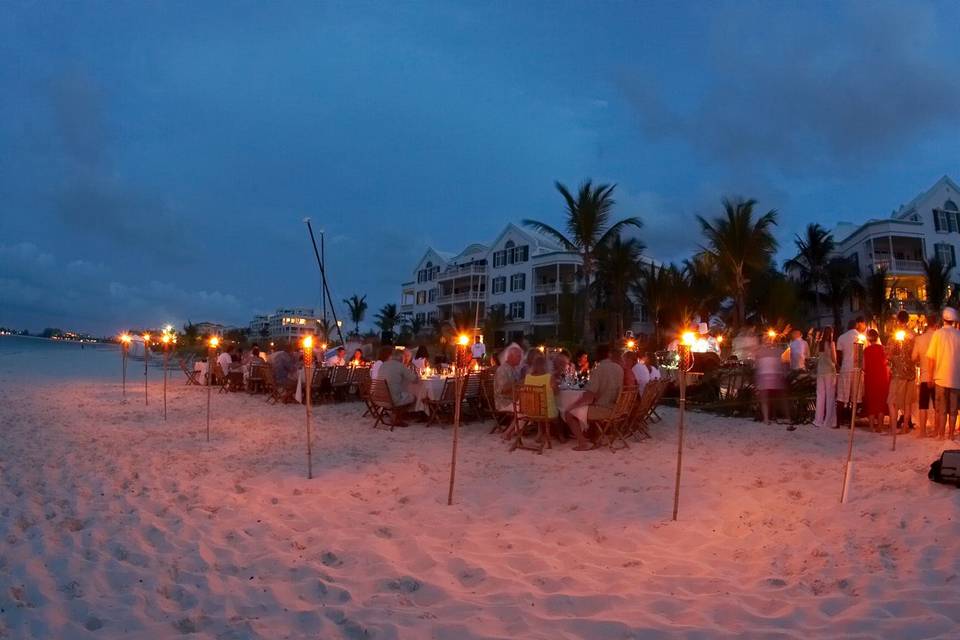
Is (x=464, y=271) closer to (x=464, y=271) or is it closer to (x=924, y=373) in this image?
(x=464, y=271)

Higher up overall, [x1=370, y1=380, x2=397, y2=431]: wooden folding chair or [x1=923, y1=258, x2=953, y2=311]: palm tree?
[x1=923, y1=258, x2=953, y2=311]: palm tree

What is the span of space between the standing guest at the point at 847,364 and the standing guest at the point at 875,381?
0.54ft

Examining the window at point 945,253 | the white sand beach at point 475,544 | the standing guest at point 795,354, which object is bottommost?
the white sand beach at point 475,544

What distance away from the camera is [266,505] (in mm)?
5309

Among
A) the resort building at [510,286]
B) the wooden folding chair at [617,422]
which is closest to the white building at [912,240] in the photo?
the resort building at [510,286]

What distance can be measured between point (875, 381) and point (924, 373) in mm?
1056

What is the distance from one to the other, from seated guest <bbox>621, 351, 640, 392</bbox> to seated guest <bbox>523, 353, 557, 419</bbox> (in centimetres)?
128

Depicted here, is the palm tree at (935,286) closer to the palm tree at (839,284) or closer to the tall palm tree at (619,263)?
the palm tree at (839,284)

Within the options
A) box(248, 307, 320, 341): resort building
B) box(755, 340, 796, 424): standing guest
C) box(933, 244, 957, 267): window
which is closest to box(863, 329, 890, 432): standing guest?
box(755, 340, 796, 424): standing guest

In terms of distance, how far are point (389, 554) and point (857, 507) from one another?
3686mm

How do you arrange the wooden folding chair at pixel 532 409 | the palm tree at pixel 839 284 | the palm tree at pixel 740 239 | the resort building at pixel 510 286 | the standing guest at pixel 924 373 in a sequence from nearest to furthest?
the standing guest at pixel 924 373
the wooden folding chair at pixel 532 409
the palm tree at pixel 740 239
the palm tree at pixel 839 284
the resort building at pixel 510 286

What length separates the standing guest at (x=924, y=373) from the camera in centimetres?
770

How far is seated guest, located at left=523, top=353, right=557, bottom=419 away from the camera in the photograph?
7926mm

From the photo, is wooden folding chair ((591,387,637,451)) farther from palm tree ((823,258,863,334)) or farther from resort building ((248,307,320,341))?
resort building ((248,307,320,341))
